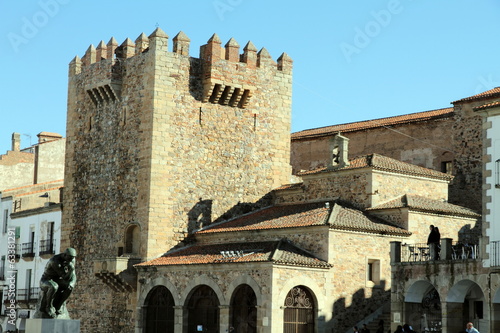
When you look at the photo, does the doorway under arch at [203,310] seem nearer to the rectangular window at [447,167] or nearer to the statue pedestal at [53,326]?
the rectangular window at [447,167]

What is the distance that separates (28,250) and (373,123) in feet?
61.2

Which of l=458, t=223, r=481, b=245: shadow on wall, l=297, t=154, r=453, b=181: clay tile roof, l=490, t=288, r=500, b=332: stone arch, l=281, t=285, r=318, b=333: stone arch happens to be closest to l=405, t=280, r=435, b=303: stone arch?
l=490, t=288, r=500, b=332: stone arch

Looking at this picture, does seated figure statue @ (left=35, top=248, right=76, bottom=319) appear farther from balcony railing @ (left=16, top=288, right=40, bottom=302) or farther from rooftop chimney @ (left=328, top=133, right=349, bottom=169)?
balcony railing @ (left=16, top=288, right=40, bottom=302)

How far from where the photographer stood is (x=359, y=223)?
36.8 metres

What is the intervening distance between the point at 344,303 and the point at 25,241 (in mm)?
21693

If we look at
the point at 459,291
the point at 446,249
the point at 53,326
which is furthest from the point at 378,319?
the point at 53,326

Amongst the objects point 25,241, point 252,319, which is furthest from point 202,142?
point 25,241

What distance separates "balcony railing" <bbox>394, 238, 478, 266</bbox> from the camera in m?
32.0

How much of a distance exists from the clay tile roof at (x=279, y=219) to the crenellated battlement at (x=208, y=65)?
5.22 m

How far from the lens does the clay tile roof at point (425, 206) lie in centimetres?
3781

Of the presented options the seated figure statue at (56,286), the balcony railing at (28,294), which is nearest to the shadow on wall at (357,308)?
the seated figure statue at (56,286)

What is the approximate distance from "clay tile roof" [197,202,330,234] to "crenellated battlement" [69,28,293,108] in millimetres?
5217

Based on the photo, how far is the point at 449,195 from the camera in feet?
142

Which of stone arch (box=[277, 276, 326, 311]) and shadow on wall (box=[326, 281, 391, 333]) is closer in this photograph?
stone arch (box=[277, 276, 326, 311])
